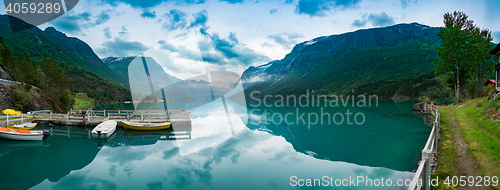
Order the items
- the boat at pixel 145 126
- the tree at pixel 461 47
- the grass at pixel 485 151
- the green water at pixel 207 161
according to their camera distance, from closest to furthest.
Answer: the grass at pixel 485 151 → the green water at pixel 207 161 → the boat at pixel 145 126 → the tree at pixel 461 47

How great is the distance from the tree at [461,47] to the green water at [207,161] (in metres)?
25.3

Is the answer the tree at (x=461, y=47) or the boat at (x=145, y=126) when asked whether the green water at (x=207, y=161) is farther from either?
the tree at (x=461, y=47)

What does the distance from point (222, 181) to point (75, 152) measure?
1416 centimetres

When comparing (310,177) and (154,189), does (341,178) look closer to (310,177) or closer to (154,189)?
(310,177)

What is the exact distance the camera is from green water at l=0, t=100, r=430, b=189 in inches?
419

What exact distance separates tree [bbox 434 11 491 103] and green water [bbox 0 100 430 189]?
25302 millimetres

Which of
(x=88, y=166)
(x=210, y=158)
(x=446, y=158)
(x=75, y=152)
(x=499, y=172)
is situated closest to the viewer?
(x=499, y=172)

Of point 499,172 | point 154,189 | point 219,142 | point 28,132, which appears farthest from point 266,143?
point 28,132

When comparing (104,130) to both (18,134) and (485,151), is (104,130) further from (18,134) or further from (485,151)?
(485,151)

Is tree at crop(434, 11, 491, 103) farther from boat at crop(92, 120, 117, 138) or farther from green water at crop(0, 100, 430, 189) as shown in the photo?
boat at crop(92, 120, 117, 138)

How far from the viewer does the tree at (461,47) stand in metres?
34.1

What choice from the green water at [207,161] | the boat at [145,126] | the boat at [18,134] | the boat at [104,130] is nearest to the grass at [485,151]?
the green water at [207,161]

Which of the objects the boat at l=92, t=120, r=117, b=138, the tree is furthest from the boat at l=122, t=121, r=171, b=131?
the tree

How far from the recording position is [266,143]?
1905 centimetres
